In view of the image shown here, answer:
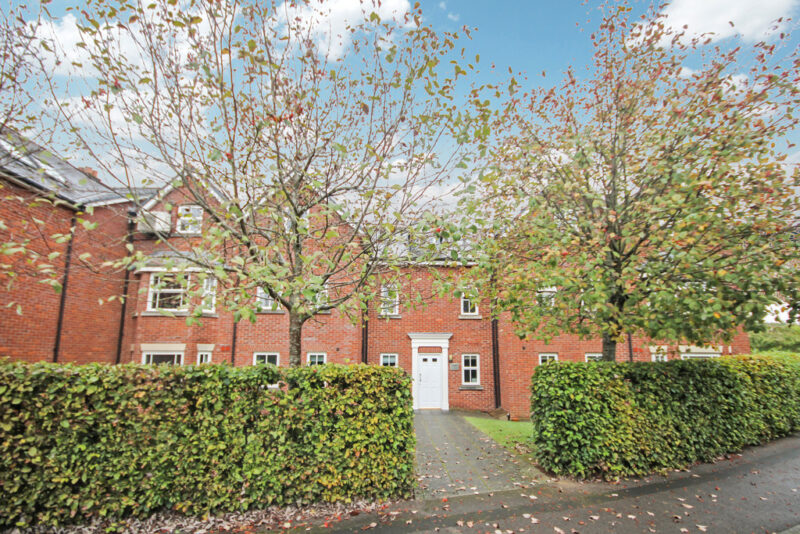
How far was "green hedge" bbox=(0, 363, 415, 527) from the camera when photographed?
15.5ft

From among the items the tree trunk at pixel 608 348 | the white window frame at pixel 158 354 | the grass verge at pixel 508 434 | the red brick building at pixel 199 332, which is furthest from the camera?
the white window frame at pixel 158 354

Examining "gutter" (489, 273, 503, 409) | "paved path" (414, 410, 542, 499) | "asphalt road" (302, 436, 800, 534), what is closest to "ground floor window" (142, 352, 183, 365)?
"paved path" (414, 410, 542, 499)

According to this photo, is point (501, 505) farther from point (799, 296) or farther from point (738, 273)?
point (799, 296)

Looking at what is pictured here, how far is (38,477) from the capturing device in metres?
4.67

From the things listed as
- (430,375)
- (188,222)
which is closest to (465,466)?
(188,222)

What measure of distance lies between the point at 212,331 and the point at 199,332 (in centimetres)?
44

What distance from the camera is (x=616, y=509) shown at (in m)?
5.39

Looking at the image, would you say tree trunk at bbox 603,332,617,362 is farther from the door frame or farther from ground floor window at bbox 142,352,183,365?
ground floor window at bbox 142,352,183,365

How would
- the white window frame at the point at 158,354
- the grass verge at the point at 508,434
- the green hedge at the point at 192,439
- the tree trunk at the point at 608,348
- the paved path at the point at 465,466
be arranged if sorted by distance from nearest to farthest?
the green hedge at the point at 192,439, the paved path at the point at 465,466, the tree trunk at the point at 608,348, the grass verge at the point at 508,434, the white window frame at the point at 158,354

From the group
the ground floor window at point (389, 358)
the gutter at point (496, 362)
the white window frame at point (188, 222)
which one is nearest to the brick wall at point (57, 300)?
the white window frame at point (188, 222)

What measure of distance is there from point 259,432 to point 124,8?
18.3ft

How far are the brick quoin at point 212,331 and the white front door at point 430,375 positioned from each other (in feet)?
1.24

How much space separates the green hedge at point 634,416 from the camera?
6.39 metres

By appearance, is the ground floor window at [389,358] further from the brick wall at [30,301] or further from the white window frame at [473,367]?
the brick wall at [30,301]
